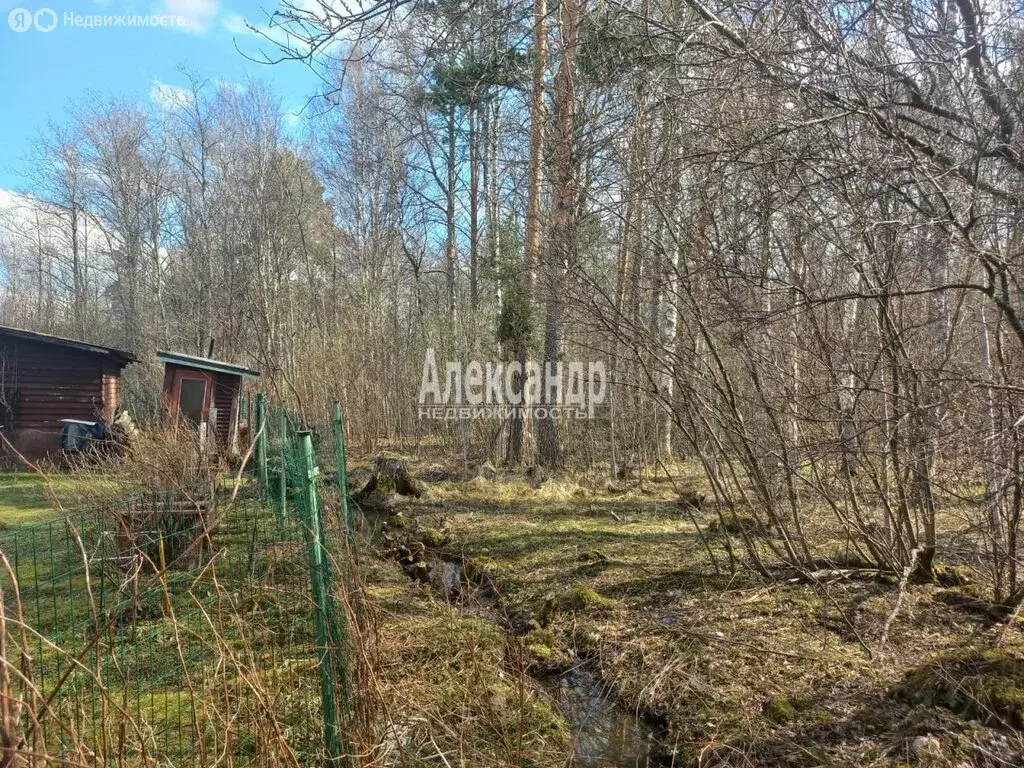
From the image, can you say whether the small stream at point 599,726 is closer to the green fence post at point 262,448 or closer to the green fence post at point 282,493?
the green fence post at point 282,493

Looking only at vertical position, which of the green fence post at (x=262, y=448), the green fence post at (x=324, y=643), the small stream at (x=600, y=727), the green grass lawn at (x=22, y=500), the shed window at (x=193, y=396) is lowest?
the small stream at (x=600, y=727)

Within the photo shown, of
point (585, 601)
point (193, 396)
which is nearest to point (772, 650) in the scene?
point (585, 601)

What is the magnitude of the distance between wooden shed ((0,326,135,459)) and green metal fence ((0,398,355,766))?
35.6 ft

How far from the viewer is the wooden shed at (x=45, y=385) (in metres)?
13.5

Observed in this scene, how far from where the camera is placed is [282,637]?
3850mm

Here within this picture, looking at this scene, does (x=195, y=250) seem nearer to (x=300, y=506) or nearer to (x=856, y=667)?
(x=300, y=506)

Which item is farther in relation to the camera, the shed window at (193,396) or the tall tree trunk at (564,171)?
the shed window at (193,396)

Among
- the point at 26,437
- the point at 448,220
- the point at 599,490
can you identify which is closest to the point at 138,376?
the point at 26,437

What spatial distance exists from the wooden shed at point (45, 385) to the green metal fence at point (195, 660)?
10.9m

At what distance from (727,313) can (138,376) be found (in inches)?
898

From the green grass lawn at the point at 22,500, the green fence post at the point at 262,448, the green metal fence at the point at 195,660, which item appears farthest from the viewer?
the green grass lawn at the point at 22,500

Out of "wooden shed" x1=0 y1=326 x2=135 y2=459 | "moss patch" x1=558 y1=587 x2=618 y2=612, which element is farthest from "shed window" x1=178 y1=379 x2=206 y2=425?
"moss patch" x1=558 y1=587 x2=618 y2=612

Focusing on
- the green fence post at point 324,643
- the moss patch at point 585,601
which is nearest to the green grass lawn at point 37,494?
the green fence post at point 324,643

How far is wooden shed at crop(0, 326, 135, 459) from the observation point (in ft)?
44.4
